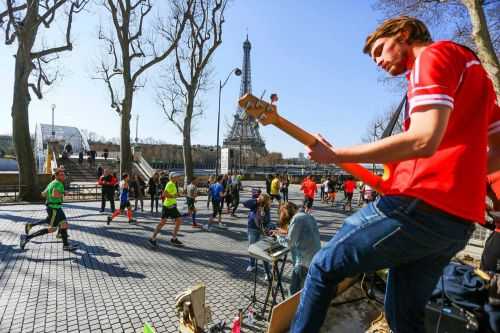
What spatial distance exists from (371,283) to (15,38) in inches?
791

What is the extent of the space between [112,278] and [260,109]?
5564mm

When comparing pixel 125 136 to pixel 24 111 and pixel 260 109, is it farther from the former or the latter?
pixel 260 109

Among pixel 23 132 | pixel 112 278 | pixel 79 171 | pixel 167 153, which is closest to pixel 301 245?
pixel 112 278

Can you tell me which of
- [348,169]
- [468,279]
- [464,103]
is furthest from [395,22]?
[468,279]

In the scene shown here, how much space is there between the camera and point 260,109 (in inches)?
64.8

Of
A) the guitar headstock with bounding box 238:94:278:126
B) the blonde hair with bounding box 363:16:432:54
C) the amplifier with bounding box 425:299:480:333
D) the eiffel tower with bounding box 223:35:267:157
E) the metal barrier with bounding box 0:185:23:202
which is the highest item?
the eiffel tower with bounding box 223:35:267:157

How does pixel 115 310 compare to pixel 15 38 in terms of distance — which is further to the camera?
pixel 15 38

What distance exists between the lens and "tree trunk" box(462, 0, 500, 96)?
777 centimetres

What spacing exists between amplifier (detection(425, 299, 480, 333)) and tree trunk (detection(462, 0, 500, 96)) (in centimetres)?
709

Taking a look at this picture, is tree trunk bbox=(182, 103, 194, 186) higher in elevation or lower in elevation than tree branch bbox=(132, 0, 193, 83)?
lower

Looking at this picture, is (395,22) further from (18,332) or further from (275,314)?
(18,332)

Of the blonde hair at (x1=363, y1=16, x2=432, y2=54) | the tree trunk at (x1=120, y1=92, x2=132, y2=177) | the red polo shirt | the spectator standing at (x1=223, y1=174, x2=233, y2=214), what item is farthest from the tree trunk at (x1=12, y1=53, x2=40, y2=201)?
the red polo shirt

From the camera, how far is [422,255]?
1.25m

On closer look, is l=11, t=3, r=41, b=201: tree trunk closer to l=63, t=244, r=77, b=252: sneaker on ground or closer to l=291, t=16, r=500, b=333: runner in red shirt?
l=63, t=244, r=77, b=252: sneaker on ground
